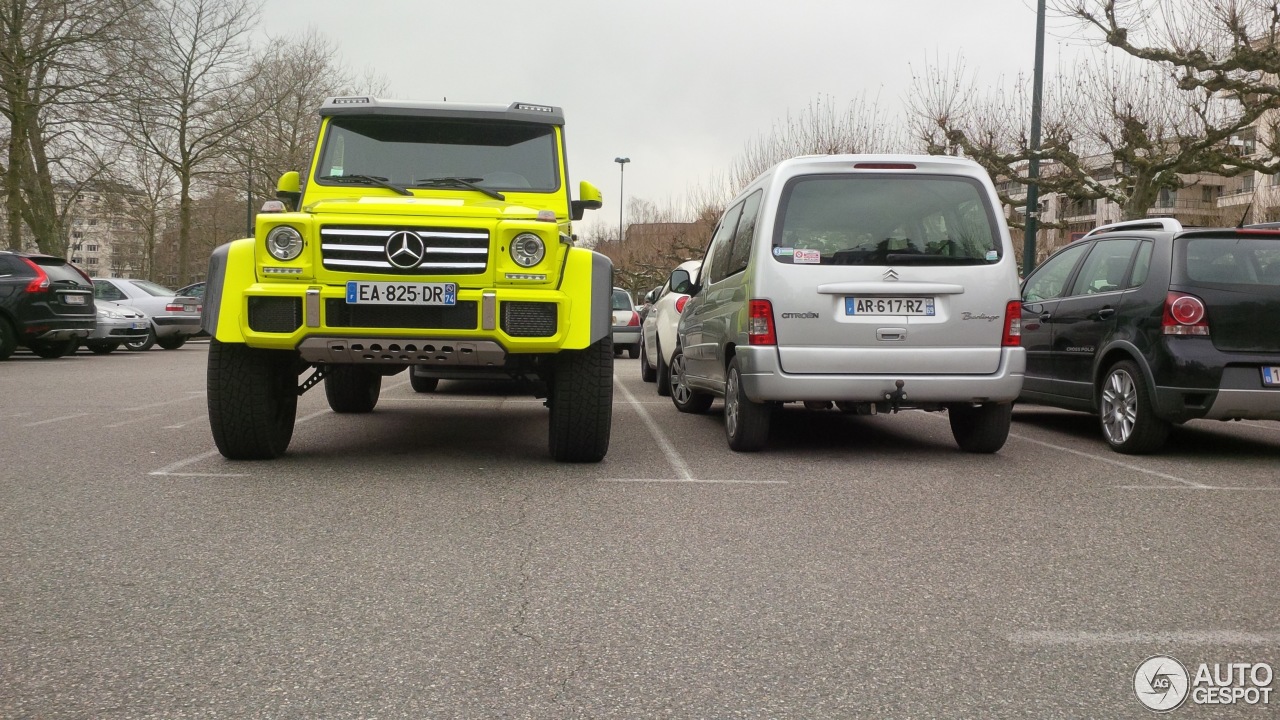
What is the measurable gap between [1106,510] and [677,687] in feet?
11.7

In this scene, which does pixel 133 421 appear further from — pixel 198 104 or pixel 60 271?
pixel 198 104

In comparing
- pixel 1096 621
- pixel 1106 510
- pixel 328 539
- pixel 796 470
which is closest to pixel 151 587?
pixel 328 539

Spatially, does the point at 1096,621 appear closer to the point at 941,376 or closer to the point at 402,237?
the point at 941,376

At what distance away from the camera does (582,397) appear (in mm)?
6695

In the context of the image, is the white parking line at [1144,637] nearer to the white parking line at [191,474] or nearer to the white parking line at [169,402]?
the white parking line at [191,474]

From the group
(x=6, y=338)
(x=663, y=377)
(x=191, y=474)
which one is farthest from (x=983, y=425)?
(x=6, y=338)

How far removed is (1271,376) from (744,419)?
3462 millimetres

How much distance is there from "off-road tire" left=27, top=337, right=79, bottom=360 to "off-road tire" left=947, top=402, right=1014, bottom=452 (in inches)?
605

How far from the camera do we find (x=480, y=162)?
25.1 feet

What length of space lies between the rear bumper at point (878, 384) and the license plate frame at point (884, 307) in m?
0.40

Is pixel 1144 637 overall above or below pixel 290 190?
below

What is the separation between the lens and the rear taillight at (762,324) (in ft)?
23.5

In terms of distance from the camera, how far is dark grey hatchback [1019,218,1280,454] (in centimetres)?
730

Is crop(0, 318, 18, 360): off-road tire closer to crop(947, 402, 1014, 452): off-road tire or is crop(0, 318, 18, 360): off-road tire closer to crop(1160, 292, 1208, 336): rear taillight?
crop(947, 402, 1014, 452): off-road tire
